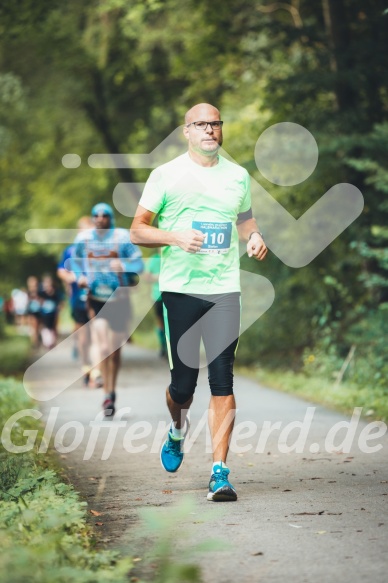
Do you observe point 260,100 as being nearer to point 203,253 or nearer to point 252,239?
point 252,239

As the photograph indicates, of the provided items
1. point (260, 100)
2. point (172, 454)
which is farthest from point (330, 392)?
point (260, 100)

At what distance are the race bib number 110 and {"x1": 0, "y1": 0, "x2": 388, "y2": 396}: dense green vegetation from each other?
4014 millimetres

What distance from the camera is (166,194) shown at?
6523mm

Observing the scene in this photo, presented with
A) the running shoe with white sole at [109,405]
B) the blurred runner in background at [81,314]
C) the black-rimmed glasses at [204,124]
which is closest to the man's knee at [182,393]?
the black-rimmed glasses at [204,124]

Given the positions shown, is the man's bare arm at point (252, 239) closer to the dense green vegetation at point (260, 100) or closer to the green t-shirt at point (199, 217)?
the green t-shirt at point (199, 217)

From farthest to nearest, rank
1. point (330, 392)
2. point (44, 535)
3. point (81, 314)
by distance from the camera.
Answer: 1. point (81, 314)
2. point (330, 392)
3. point (44, 535)

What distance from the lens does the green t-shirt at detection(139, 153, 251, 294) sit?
6.47 metres

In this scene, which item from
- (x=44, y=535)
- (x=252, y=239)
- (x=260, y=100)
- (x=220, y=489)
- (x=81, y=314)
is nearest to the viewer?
(x=44, y=535)

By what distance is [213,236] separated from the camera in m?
6.45

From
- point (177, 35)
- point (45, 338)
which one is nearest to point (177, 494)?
point (177, 35)

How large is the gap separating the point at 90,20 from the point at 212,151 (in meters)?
14.7

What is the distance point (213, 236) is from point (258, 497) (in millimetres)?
1508

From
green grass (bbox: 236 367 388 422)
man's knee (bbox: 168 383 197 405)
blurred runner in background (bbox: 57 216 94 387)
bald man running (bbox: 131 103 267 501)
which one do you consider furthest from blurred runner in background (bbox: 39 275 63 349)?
bald man running (bbox: 131 103 267 501)

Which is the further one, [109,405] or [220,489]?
[109,405]
